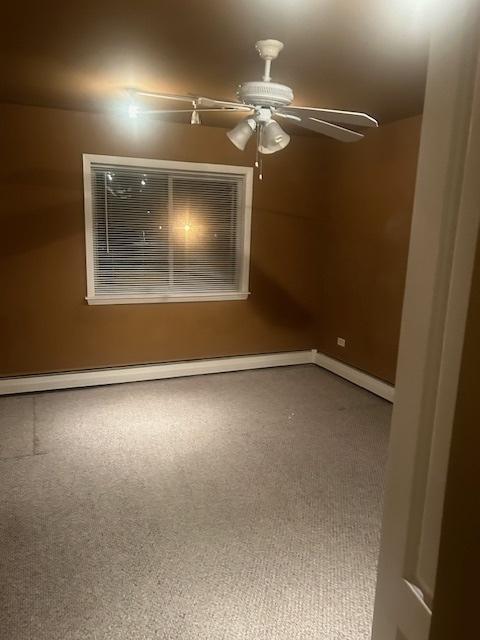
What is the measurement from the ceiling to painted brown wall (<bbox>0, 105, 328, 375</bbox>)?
629 mm

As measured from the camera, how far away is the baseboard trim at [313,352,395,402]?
4.45 meters

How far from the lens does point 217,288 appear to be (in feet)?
16.4

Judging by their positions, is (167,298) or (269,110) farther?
(167,298)

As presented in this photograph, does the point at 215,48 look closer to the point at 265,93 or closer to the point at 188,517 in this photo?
the point at 265,93

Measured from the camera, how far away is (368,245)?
4594 mm

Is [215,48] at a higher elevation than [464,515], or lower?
higher

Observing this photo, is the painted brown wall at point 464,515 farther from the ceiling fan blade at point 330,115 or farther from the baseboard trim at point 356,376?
the baseboard trim at point 356,376

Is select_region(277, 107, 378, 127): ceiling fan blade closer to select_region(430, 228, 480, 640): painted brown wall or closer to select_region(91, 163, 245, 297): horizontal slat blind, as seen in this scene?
select_region(430, 228, 480, 640): painted brown wall

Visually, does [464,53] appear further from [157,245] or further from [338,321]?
[338,321]

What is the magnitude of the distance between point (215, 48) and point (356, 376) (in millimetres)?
3399

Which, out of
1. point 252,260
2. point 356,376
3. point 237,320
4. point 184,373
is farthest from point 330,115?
point 184,373

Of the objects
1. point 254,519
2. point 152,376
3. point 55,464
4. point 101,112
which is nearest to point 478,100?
point 254,519

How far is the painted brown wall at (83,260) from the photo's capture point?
13.4ft

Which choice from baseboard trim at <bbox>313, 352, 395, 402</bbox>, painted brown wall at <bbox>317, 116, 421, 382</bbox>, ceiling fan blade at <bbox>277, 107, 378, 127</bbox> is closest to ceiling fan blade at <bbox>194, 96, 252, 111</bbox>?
ceiling fan blade at <bbox>277, 107, 378, 127</bbox>
